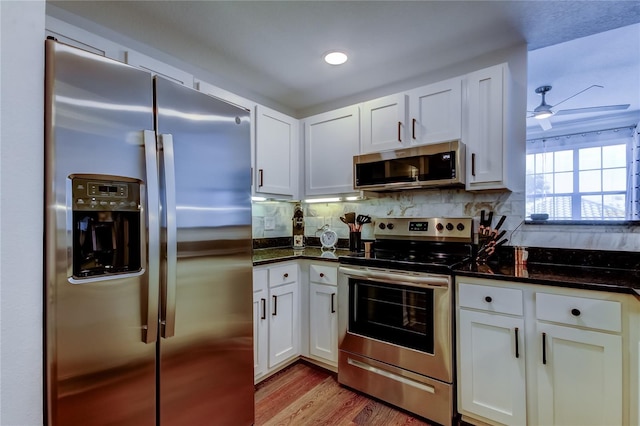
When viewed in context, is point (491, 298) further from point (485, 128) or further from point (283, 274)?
point (283, 274)

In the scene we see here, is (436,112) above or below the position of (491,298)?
above

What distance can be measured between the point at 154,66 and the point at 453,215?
2335 millimetres

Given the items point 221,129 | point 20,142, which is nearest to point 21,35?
point 20,142

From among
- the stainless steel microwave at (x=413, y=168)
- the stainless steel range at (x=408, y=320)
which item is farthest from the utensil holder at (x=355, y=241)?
the stainless steel microwave at (x=413, y=168)

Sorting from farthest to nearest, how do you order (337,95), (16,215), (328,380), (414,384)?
(337,95) → (328,380) → (414,384) → (16,215)

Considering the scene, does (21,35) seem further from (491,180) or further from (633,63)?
(633,63)

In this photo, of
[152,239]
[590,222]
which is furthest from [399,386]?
[152,239]

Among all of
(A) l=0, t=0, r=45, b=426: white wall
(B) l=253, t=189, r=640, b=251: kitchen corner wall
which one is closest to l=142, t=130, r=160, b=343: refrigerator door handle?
(A) l=0, t=0, r=45, b=426: white wall

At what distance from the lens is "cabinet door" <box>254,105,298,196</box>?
249cm

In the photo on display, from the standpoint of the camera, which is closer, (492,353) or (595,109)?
(492,353)

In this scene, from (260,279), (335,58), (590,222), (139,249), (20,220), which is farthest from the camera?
(335,58)

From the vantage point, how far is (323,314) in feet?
7.84

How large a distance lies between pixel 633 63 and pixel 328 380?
11.8 ft

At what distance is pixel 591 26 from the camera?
1.91 m
